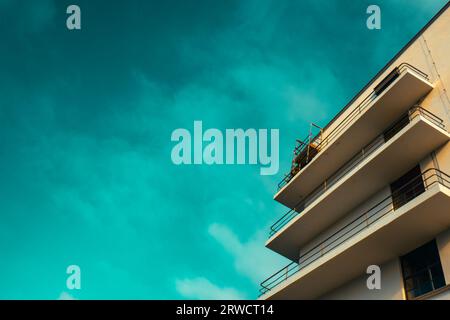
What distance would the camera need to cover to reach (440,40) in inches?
695

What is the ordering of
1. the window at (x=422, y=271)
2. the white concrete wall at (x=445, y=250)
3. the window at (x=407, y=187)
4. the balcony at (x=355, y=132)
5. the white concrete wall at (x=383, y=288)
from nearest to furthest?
the white concrete wall at (x=445, y=250) < the window at (x=422, y=271) < the white concrete wall at (x=383, y=288) < the window at (x=407, y=187) < the balcony at (x=355, y=132)

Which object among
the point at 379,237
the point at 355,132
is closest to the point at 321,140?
the point at 355,132

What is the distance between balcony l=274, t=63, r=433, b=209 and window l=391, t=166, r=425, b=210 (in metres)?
3.31

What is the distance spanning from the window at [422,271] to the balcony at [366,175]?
363cm

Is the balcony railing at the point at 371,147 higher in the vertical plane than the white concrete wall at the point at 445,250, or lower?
higher

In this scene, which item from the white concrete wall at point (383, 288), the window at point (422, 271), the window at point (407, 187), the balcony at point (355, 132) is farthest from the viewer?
the balcony at point (355, 132)

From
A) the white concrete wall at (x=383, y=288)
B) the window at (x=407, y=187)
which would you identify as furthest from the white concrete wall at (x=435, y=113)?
the window at (x=407, y=187)

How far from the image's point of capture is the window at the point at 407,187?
50.9 feet

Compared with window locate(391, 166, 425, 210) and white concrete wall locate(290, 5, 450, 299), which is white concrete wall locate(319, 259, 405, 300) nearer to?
white concrete wall locate(290, 5, 450, 299)

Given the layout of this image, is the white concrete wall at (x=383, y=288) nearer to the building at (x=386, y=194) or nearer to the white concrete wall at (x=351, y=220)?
the building at (x=386, y=194)

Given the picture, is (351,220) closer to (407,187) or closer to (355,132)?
(407,187)

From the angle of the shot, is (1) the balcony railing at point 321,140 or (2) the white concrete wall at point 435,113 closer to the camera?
(2) the white concrete wall at point 435,113
